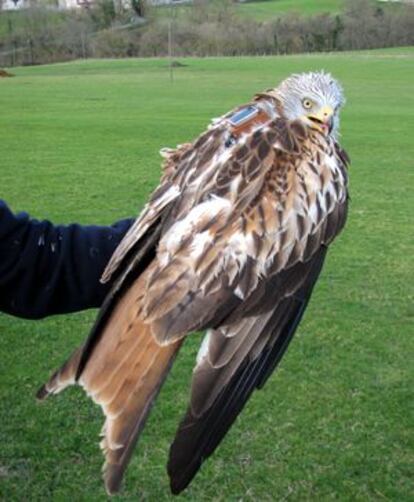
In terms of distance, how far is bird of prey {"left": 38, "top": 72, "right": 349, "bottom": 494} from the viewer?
1.82m

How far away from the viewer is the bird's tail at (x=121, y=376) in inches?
68.4

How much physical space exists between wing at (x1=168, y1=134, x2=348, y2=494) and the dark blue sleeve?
1.83ft

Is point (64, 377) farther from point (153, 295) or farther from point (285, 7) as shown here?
point (285, 7)

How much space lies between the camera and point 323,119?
273 centimetres

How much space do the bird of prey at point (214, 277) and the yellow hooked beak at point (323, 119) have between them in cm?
16

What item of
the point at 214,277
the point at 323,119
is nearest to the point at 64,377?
the point at 214,277

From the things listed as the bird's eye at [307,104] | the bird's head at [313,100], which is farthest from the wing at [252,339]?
the bird's eye at [307,104]

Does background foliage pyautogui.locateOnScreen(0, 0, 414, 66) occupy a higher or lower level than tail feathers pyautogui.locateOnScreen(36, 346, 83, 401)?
lower

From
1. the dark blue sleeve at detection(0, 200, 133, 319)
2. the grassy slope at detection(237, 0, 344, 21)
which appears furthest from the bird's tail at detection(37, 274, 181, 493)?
the grassy slope at detection(237, 0, 344, 21)

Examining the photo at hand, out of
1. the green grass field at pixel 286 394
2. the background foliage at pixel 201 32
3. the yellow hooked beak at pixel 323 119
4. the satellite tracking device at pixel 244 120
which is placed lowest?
the background foliage at pixel 201 32

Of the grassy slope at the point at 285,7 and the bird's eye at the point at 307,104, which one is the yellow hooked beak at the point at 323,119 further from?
the grassy slope at the point at 285,7

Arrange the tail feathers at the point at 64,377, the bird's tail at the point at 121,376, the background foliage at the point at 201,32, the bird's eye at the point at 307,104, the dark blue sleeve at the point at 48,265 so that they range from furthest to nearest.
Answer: the background foliage at the point at 201,32, the bird's eye at the point at 307,104, the dark blue sleeve at the point at 48,265, the tail feathers at the point at 64,377, the bird's tail at the point at 121,376

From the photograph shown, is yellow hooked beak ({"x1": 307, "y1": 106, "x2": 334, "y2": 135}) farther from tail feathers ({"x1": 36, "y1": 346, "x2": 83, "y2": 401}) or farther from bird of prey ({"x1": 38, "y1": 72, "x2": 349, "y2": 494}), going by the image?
tail feathers ({"x1": 36, "y1": 346, "x2": 83, "y2": 401})

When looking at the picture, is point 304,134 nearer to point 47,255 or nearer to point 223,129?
point 223,129
